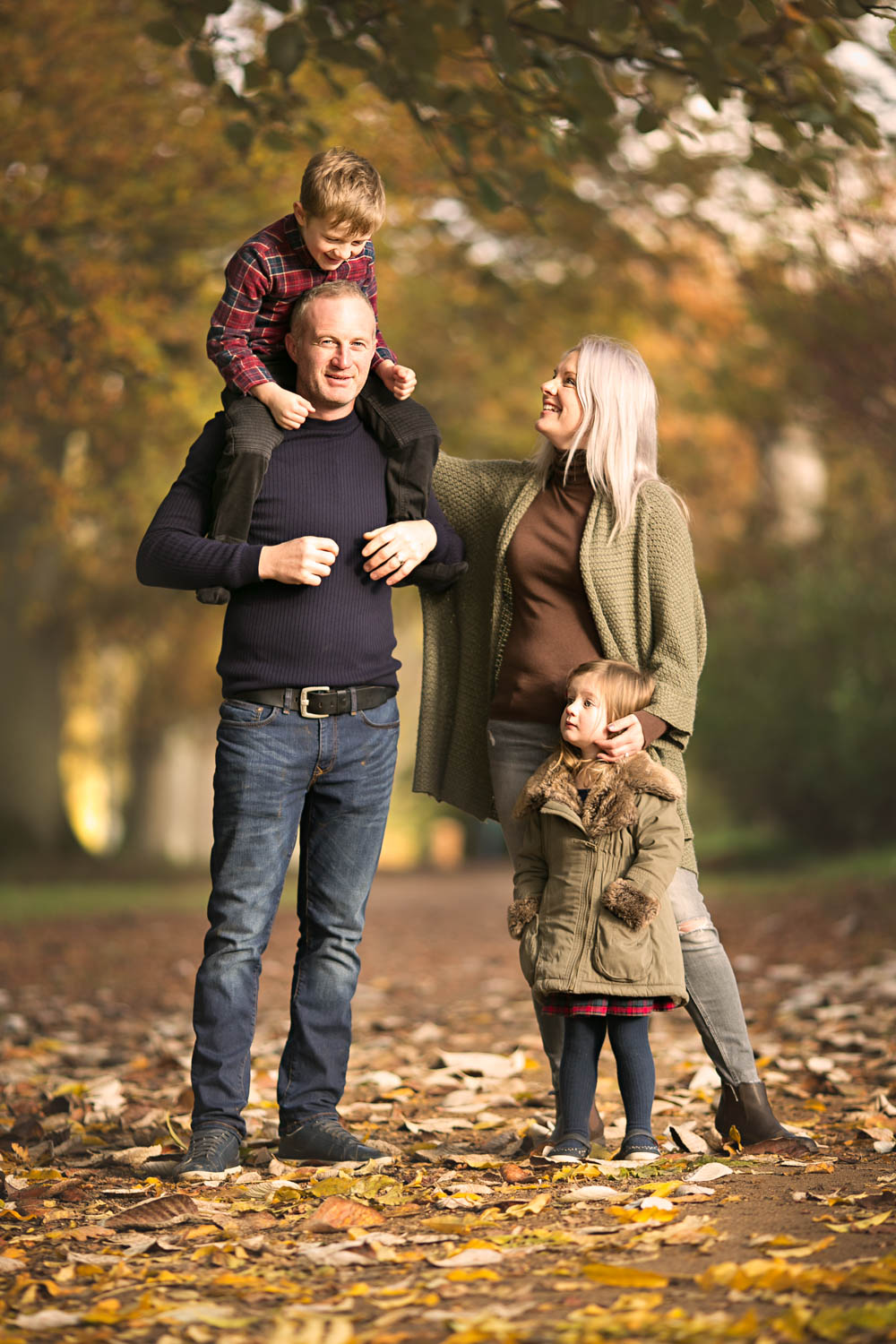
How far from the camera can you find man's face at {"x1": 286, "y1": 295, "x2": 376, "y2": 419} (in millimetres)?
3900

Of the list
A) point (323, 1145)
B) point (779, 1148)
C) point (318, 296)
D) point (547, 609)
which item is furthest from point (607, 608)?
point (323, 1145)

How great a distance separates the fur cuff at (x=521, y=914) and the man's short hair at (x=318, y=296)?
167 centimetres

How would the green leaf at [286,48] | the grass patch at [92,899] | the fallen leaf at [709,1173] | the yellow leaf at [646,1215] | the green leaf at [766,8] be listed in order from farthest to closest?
the grass patch at [92,899]
the green leaf at [286,48]
the green leaf at [766,8]
the fallen leaf at [709,1173]
the yellow leaf at [646,1215]

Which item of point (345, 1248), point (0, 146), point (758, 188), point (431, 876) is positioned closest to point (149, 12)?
point (0, 146)

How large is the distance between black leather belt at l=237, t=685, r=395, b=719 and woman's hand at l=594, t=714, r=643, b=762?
703mm

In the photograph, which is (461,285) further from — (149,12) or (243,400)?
(243,400)

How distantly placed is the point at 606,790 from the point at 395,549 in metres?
0.89

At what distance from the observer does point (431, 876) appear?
20578mm

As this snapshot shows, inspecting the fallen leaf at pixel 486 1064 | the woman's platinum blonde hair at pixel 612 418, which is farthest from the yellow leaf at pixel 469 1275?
the fallen leaf at pixel 486 1064

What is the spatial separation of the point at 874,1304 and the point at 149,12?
1062 centimetres

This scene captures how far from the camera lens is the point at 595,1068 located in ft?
13.0

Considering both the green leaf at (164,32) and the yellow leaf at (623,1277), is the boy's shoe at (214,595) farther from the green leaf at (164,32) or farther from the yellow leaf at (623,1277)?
the green leaf at (164,32)

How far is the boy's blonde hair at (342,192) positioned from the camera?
12.5ft

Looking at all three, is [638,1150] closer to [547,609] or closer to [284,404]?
[547,609]
